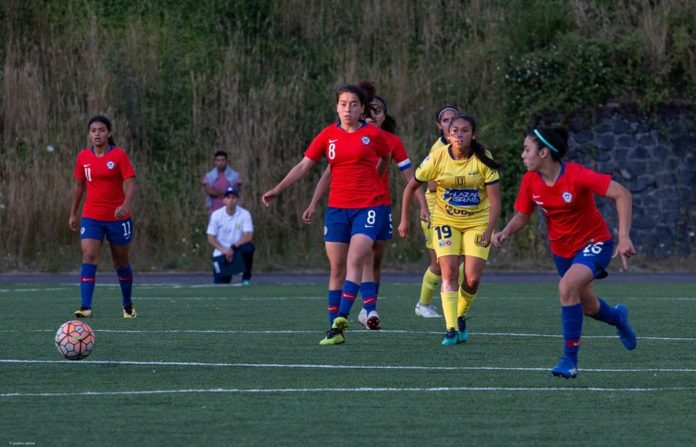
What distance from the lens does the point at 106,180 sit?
46.6ft

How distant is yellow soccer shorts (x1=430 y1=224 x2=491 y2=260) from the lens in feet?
37.7

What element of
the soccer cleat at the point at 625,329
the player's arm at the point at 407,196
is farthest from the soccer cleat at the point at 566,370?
the player's arm at the point at 407,196

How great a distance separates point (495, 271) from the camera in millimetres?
24453

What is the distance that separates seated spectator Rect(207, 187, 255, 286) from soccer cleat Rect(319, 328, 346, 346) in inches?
407

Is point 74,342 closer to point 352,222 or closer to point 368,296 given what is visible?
point 352,222

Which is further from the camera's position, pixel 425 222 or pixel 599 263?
pixel 425 222

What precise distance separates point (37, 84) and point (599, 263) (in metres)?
21.3

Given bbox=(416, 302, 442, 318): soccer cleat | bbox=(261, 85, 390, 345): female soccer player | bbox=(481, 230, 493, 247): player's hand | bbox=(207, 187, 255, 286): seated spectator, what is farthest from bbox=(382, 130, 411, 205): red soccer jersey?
bbox=(207, 187, 255, 286): seated spectator

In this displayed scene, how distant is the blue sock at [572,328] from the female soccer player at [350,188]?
287cm

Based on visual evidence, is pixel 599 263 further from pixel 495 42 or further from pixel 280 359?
pixel 495 42

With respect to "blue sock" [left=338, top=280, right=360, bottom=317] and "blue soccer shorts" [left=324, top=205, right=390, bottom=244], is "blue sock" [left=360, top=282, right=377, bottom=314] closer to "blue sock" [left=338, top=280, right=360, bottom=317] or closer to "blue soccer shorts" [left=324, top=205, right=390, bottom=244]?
"blue soccer shorts" [left=324, top=205, right=390, bottom=244]

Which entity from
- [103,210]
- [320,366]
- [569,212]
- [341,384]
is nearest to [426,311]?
[103,210]

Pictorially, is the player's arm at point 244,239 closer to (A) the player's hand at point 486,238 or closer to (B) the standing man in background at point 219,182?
(B) the standing man in background at point 219,182

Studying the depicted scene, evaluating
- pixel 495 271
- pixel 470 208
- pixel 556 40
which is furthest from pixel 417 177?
pixel 556 40
